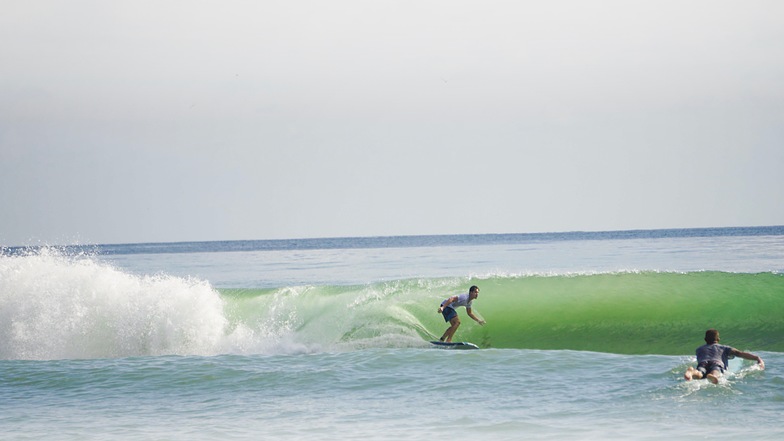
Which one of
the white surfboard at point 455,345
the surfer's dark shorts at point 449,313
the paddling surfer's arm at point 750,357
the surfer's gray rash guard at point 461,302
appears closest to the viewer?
the paddling surfer's arm at point 750,357

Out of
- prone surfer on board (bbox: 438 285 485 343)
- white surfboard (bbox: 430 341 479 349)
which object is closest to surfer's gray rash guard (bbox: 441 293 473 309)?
prone surfer on board (bbox: 438 285 485 343)

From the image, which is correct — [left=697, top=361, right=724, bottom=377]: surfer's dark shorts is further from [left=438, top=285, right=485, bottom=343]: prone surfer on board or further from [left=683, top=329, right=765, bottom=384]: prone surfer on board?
[left=438, top=285, right=485, bottom=343]: prone surfer on board

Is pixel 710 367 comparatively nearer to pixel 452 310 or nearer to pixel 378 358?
pixel 378 358

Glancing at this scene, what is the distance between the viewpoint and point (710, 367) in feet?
35.7

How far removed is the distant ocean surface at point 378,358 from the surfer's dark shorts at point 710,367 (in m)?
0.25

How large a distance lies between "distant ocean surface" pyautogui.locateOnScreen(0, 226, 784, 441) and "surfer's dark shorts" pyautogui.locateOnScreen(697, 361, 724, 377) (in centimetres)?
25

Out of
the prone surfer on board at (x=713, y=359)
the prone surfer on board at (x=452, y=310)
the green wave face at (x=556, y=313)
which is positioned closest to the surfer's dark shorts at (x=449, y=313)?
the prone surfer on board at (x=452, y=310)

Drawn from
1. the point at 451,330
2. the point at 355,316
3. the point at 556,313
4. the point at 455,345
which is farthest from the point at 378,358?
the point at 556,313

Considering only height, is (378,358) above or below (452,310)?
below

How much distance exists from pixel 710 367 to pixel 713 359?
0.12m

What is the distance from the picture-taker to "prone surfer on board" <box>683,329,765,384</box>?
35.2 ft

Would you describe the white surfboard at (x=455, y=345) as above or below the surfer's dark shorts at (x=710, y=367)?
below

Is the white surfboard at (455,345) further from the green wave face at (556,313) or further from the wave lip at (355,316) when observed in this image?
the green wave face at (556,313)

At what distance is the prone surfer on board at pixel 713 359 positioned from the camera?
35.2 ft
